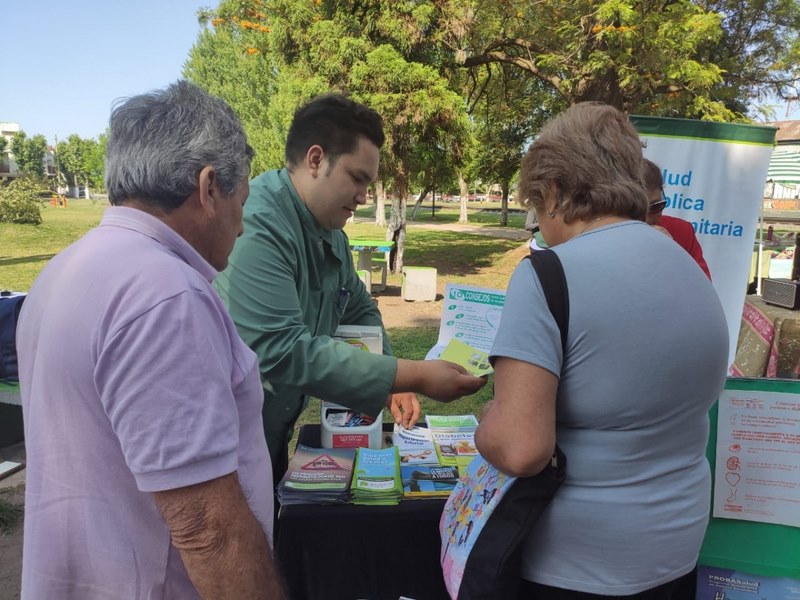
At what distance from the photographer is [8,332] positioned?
4273 mm

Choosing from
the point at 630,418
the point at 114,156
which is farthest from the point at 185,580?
the point at 630,418

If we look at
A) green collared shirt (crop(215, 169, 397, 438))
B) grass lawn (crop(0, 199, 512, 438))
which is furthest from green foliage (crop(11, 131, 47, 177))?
green collared shirt (crop(215, 169, 397, 438))

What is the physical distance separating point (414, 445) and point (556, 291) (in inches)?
47.9

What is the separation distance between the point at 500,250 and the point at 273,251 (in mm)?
17813

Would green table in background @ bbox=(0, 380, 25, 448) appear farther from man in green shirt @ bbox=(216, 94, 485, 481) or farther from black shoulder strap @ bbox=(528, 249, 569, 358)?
black shoulder strap @ bbox=(528, 249, 569, 358)

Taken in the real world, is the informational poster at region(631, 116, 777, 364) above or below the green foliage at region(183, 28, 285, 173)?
below

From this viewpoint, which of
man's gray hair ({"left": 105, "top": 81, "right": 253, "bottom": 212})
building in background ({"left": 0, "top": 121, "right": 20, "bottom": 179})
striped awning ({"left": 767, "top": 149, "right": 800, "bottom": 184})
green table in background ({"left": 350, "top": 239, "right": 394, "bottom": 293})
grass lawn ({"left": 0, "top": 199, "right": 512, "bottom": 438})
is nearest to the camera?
man's gray hair ({"left": 105, "top": 81, "right": 253, "bottom": 212})

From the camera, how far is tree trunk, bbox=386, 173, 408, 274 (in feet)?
38.7

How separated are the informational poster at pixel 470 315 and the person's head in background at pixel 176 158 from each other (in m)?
1.24

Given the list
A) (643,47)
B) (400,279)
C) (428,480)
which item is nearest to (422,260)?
(400,279)

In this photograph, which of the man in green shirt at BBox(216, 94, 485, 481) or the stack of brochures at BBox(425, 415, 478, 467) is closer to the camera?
the man in green shirt at BBox(216, 94, 485, 481)

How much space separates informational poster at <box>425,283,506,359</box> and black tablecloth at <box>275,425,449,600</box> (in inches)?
25.1

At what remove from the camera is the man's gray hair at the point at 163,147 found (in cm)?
99

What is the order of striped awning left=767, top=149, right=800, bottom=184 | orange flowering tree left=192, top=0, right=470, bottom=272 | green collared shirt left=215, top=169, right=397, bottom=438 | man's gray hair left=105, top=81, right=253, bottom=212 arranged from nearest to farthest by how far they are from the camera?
man's gray hair left=105, top=81, right=253, bottom=212
green collared shirt left=215, top=169, right=397, bottom=438
striped awning left=767, top=149, right=800, bottom=184
orange flowering tree left=192, top=0, right=470, bottom=272
